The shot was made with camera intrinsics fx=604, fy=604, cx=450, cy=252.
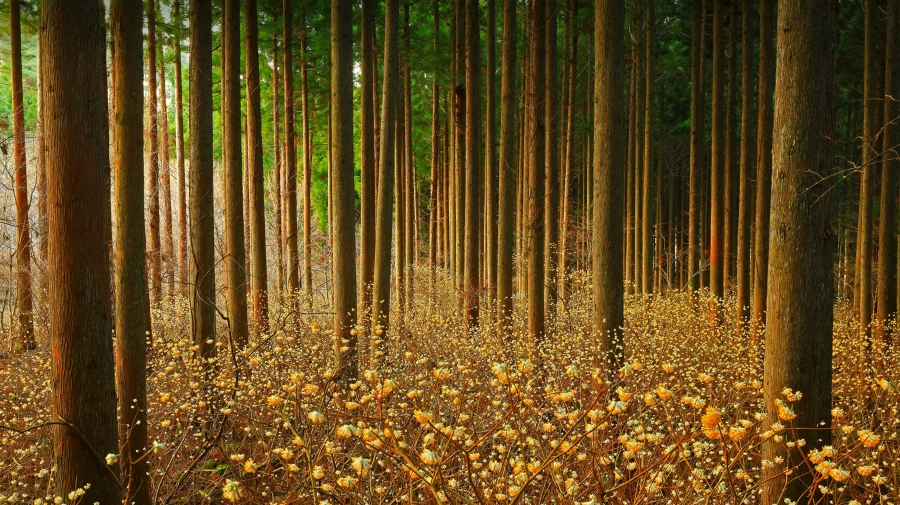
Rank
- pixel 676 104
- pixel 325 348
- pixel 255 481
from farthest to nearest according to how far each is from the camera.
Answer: pixel 676 104 < pixel 325 348 < pixel 255 481

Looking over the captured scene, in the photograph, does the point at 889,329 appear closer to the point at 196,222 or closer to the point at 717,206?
the point at 717,206

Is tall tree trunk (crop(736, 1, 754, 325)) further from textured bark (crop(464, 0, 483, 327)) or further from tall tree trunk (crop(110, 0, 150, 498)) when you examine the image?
tall tree trunk (crop(110, 0, 150, 498))

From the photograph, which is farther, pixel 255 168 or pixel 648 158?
pixel 648 158

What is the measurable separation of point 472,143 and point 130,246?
23.4 ft

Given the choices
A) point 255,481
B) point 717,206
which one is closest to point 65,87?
point 255,481

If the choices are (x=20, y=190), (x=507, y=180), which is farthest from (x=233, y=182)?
(x=20, y=190)

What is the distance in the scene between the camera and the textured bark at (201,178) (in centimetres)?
671

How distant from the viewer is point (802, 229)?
3.61 m

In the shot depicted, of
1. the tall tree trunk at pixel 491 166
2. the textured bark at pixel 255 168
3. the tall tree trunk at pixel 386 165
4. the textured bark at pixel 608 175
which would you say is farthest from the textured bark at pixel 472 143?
the textured bark at pixel 608 175

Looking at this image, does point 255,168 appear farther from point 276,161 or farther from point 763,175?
point 763,175

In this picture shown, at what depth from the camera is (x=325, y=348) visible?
24.3 feet

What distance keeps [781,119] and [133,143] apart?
437cm

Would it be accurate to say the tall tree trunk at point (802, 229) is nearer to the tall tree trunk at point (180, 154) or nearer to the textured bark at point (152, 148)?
the textured bark at point (152, 148)

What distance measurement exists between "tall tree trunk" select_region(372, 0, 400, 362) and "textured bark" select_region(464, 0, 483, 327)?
2356 mm
